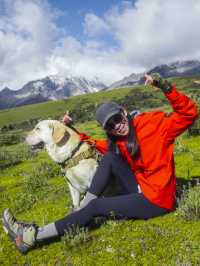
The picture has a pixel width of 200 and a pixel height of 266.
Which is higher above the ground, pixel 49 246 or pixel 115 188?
pixel 115 188

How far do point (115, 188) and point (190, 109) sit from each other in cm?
245

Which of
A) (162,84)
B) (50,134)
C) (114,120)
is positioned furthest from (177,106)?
(50,134)

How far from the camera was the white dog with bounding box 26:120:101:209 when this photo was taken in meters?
8.49

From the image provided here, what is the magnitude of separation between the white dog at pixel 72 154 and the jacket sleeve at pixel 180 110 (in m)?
2.28

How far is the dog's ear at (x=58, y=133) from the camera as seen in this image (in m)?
8.70

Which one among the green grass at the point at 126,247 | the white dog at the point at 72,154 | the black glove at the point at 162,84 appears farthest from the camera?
the white dog at the point at 72,154

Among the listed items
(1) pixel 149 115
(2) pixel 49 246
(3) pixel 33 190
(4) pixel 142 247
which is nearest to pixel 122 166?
(1) pixel 149 115

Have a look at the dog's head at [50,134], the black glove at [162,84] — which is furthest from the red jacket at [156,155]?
the dog's head at [50,134]

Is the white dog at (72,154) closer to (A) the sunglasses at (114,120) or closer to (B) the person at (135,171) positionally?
(B) the person at (135,171)

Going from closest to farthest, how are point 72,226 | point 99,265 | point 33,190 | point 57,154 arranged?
point 99,265, point 72,226, point 57,154, point 33,190

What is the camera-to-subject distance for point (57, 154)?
8766mm

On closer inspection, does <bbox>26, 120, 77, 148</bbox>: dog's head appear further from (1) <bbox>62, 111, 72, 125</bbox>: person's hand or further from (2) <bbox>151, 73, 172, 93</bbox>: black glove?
(2) <bbox>151, 73, 172, 93</bbox>: black glove

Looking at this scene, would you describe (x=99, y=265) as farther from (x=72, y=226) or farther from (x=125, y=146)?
(x=125, y=146)

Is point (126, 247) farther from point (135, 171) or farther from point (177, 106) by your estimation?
point (177, 106)
